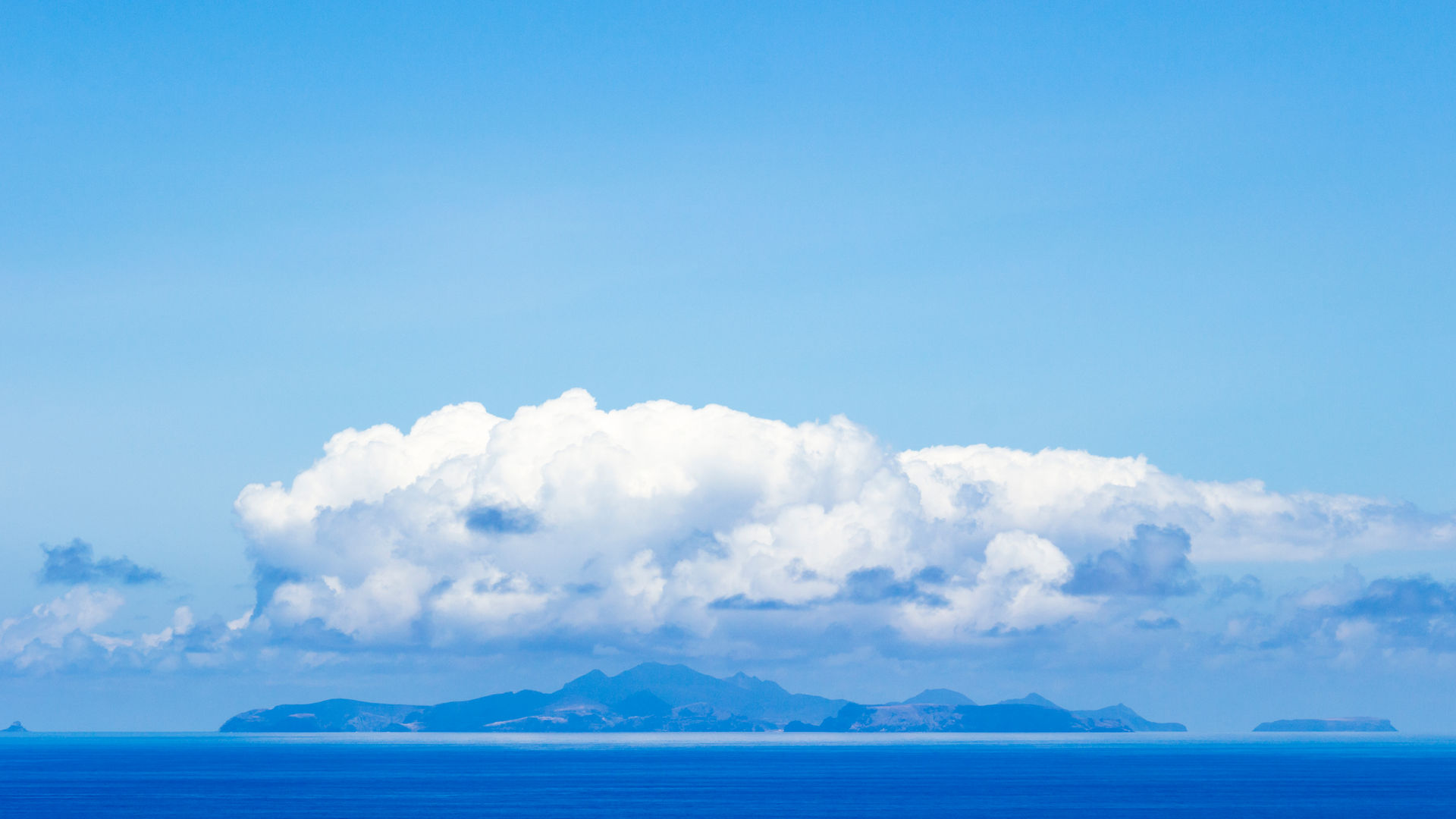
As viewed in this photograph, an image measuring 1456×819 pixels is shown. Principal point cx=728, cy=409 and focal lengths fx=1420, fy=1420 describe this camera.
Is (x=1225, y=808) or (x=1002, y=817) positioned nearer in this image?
(x=1002, y=817)

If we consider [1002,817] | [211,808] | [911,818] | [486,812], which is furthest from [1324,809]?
[211,808]

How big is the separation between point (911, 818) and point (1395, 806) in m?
72.1

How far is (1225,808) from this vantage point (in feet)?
618

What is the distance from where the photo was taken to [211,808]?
19300 centimetres

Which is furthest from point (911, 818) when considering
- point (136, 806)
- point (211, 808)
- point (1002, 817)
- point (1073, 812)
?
point (136, 806)

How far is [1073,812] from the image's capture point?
600ft

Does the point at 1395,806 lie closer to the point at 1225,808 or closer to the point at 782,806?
the point at 1225,808

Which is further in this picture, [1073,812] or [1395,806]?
[1395,806]

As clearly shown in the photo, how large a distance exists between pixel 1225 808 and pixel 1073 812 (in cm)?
2203

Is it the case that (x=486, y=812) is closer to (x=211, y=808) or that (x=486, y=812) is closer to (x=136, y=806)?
(x=211, y=808)

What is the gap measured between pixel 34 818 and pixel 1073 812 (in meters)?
130

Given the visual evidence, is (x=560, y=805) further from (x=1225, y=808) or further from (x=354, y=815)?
(x=1225, y=808)

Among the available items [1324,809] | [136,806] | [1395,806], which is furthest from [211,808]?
[1395,806]

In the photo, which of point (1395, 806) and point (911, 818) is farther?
point (1395, 806)
